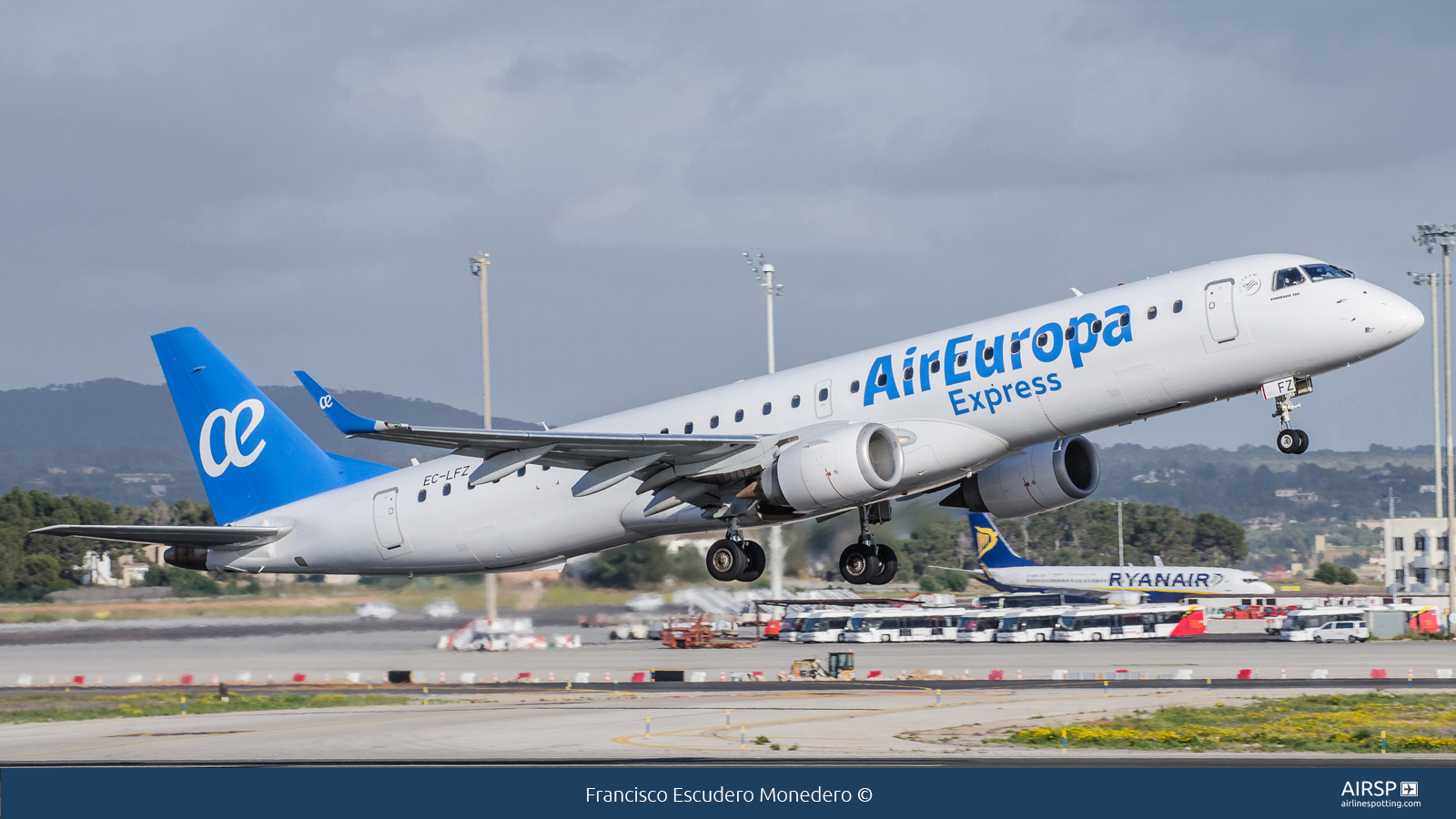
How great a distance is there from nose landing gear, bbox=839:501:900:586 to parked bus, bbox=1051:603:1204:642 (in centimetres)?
3732

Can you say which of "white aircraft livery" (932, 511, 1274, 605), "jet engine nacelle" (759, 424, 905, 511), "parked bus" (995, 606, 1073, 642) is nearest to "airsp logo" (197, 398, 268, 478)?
"jet engine nacelle" (759, 424, 905, 511)

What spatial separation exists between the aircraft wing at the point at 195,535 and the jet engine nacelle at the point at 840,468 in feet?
46.5

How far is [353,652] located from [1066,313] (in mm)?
28470

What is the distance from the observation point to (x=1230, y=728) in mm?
28625

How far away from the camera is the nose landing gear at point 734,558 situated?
31.4 m

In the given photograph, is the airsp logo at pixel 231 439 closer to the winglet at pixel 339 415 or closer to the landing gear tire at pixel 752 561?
the winglet at pixel 339 415

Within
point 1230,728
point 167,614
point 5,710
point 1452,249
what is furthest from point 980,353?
point 1452,249

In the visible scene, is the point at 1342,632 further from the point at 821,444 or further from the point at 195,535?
the point at 195,535

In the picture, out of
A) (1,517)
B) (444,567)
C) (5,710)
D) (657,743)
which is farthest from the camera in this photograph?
(1,517)

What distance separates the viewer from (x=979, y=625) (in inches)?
2761

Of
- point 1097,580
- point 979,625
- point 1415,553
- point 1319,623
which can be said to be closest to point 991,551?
point 1097,580

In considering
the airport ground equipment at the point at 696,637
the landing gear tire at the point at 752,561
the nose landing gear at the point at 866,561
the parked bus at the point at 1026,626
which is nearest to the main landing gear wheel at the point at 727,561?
the landing gear tire at the point at 752,561

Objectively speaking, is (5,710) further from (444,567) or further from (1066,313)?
(1066,313)

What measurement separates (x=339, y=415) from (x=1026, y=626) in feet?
151
